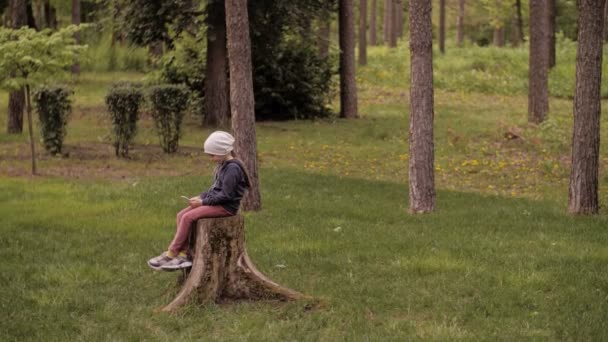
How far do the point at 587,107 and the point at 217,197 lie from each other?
6539mm

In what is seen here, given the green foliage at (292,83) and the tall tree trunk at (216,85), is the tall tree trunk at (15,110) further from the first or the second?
the green foliage at (292,83)

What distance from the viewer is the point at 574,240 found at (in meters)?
11.4

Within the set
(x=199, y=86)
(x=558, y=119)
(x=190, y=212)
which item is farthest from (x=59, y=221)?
(x=558, y=119)

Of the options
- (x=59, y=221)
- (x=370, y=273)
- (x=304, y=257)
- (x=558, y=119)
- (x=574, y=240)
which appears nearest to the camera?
(x=370, y=273)

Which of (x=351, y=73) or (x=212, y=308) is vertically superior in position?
(x=351, y=73)

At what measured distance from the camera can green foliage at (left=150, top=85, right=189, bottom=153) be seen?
63.7ft

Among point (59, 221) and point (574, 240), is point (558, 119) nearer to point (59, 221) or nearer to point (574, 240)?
point (574, 240)

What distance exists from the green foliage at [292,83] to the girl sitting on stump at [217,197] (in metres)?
18.6

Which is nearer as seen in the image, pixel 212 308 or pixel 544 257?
pixel 212 308

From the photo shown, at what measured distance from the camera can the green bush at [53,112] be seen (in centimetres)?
1867

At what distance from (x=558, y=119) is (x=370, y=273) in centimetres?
1841

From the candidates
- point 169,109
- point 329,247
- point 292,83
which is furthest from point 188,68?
point 329,247

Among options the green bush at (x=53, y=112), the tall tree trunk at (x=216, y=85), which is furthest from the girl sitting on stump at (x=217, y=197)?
the tall tree trunk at (x=216, y=85)

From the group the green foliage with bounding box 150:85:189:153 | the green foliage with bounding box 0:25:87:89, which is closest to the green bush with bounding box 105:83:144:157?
the green foliage with bounding box 150:85:189:153
